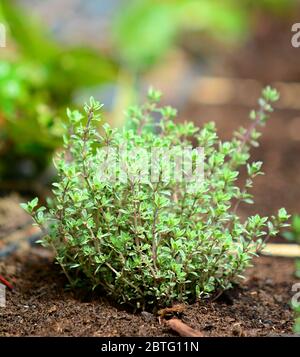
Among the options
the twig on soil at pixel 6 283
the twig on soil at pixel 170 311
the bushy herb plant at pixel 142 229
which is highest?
the bushy herb plant at pixel 142 229

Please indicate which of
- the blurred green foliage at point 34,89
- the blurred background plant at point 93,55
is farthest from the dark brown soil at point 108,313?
the blurred background plant at point 93,55

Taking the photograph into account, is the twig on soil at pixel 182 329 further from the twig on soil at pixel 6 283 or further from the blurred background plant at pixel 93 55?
the blurred background plant at pixel 93 55

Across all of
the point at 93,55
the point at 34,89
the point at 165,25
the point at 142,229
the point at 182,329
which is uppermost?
the point at 165,25

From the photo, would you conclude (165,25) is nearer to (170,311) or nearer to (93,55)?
(93,55)

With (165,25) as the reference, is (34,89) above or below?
below

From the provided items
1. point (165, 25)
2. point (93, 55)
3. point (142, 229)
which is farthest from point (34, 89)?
point (165, 25)

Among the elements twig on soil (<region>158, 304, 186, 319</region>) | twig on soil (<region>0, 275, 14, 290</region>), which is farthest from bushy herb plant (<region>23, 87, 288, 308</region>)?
twig on soil (<region>0, 275, 14, 290</region>)
